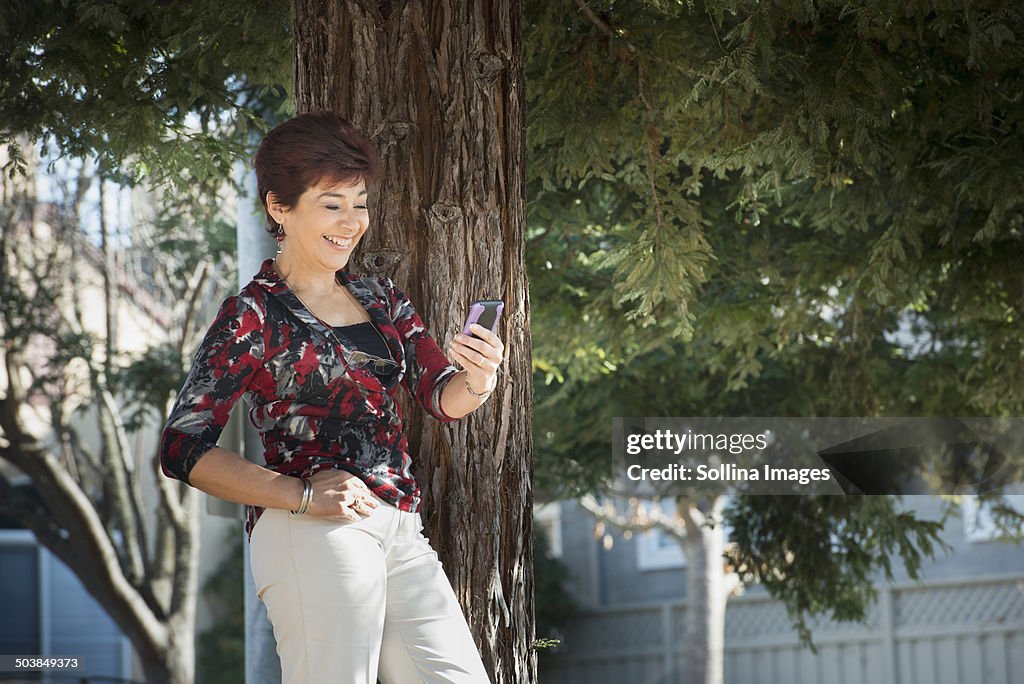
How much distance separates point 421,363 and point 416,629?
563 mm

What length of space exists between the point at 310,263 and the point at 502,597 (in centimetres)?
99

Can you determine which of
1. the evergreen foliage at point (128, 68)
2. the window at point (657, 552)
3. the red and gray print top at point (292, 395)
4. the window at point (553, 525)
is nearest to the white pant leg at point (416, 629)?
the red and gray print top at point (292, 395)

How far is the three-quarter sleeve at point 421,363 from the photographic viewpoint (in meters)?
2.84

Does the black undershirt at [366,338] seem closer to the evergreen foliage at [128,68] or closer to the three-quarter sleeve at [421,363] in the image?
the three-quarter sleeve at [421,363]

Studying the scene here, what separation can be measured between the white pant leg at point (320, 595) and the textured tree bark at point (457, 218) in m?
0.68

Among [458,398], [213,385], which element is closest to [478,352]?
[458,398]

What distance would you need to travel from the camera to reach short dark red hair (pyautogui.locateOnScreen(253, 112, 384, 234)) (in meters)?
2.76

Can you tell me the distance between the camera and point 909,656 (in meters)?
15.1

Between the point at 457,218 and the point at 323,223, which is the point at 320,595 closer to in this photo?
the point at 323,223

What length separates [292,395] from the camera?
265 cm

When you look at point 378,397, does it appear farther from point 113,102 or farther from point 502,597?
point 113,102

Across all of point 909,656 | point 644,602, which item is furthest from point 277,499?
point 644,602

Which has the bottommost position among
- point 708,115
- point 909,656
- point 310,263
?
point 909,656

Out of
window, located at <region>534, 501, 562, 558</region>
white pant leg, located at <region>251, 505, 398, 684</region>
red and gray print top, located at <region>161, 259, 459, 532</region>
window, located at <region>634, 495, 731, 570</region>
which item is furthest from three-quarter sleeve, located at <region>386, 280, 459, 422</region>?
window, located at <region>634, 495, 731, 570</region>
